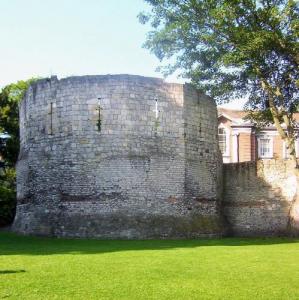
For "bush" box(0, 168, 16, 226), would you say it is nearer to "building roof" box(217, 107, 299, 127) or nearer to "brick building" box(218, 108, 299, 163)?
"brick building" box(218, 108, 299, 163)

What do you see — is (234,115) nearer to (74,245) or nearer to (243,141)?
(243,141)

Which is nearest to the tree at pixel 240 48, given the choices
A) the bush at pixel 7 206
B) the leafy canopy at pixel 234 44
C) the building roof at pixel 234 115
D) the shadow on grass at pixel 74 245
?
the leafy canopy at pixel 234 44

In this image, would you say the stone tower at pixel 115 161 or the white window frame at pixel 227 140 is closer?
the stone tower at pixel 115 161

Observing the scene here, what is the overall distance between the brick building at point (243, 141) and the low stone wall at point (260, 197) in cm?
1720

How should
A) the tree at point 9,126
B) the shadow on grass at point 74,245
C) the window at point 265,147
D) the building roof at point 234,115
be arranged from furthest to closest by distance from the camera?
1. the window at point 265,147
2. the building roof at point 234,115
3. the tree at point 9,126
4. the shadow on grass at point 74,245

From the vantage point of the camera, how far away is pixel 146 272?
10523 millimetres

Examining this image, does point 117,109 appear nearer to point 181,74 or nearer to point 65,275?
point 181,74

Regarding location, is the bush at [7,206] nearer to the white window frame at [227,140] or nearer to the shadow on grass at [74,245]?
the shadow on grass at [74,245]

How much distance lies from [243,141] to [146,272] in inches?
1245

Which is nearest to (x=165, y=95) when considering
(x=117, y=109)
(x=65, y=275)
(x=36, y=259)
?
(x=117, y=109)

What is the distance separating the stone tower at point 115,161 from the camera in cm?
1972

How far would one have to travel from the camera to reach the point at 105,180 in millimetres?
19844

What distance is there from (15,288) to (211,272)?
3956 mm

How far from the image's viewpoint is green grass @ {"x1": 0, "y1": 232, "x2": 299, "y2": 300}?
8.58 metres
